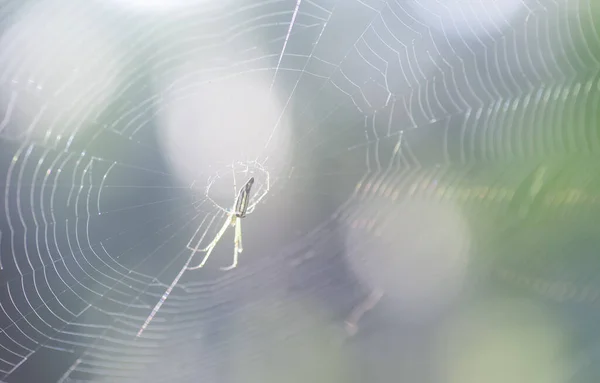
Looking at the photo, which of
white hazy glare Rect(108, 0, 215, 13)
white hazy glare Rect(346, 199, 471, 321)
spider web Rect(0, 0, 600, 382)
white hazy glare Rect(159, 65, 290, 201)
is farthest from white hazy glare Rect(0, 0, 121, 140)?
white hazy glare Rect(346, 199, 471, 321)

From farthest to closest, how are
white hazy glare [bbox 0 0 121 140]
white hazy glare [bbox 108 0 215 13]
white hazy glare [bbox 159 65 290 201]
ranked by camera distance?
white hazy glare [bbox 159 65 290 201], white hazy glare [bbox 108 0 215 13], white hazy glare [bbox 0 0 121 140]

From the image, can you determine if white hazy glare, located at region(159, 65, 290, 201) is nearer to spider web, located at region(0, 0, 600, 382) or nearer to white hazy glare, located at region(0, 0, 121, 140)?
spider web, located at region(0, 0, 600, 382)

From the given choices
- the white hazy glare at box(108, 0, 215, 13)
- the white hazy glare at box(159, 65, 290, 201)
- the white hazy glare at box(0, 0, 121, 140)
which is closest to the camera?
the white hazy glare at box(0, 0, 121, 140)

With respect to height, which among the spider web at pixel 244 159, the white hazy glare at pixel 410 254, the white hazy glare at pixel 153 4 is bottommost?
the white hazy glare at pixel 410 254

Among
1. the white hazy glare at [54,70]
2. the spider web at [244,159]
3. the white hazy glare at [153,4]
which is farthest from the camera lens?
the white hazy glare at [153,4]

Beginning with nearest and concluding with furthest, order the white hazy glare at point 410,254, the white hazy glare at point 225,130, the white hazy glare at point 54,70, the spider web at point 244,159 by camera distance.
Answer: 1. the white hazy glare at point 54,70
2. the spider web at point 244,159
3. the white hazy glare at point 410,254
4. the white hazy glare at point 225,130

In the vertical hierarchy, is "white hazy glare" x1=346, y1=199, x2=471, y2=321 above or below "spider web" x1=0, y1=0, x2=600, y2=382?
below

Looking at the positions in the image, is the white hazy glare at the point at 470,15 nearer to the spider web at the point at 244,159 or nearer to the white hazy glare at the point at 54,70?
the spider web at the point at 244,159

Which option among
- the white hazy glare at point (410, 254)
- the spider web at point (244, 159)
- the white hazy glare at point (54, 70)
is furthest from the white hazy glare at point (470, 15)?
the white hazy glare at point (54, 70)

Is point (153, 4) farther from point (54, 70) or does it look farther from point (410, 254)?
point (410, 254)
